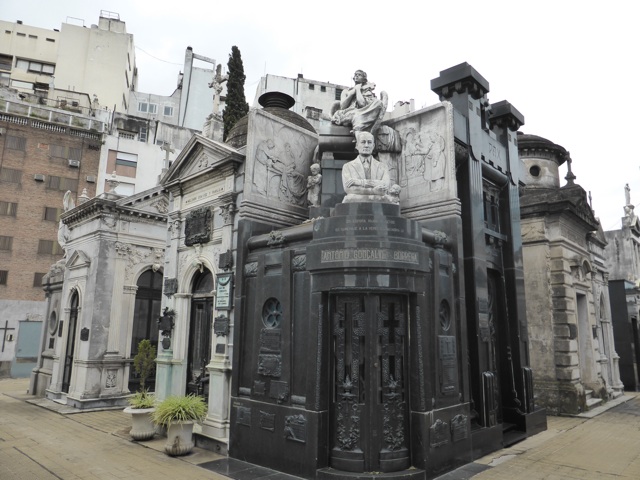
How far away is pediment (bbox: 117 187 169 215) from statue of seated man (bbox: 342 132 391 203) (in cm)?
1019

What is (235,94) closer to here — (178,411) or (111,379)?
(111,379)

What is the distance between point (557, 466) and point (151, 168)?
32842 mm

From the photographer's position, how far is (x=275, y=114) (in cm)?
1286

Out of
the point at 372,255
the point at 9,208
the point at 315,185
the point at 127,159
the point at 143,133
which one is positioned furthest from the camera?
the point at 143,133

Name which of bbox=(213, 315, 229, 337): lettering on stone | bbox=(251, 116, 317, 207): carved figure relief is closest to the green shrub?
bbox=(213, 315, 229, 337): lettering on stone

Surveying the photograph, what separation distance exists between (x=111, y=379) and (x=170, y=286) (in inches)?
241

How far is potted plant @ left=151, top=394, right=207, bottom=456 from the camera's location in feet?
31.0

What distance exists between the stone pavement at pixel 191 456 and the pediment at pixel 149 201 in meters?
7.64

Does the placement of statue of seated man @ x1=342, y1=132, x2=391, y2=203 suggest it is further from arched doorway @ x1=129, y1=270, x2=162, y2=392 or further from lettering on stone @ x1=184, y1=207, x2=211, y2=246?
arched doorway @ x1=129, y1=270, x2=162, y2=392

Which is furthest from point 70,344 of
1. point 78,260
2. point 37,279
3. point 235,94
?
point 37,279

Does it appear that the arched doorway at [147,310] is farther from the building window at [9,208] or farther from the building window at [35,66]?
the building window at [35,66]

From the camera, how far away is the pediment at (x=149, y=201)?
688 inches

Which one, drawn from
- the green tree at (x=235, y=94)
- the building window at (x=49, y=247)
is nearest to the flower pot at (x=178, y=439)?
the green tree at (x=235, y=94)

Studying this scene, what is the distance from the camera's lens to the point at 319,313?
8.14 meters
